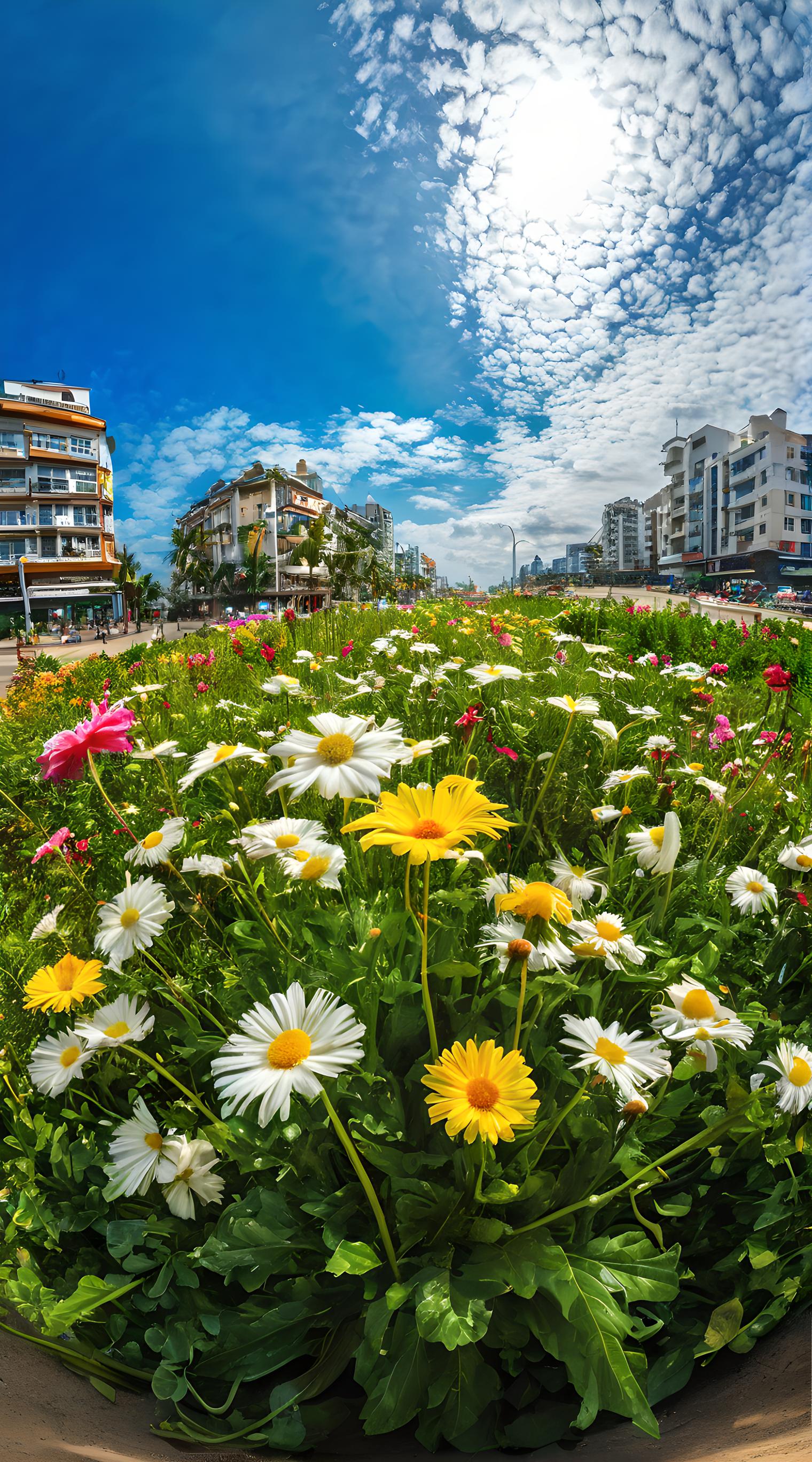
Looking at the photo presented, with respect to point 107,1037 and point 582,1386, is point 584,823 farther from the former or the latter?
point 107,1037

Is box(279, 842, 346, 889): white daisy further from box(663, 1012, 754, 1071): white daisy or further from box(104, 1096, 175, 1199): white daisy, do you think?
box(663, 1012, 754, 1071): white daisy

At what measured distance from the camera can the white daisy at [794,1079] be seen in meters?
1.01

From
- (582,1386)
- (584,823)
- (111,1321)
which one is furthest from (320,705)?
(582,1386)

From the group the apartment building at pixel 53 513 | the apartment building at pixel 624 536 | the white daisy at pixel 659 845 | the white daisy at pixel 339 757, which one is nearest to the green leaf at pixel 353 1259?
the white daisy at pixel 339 757

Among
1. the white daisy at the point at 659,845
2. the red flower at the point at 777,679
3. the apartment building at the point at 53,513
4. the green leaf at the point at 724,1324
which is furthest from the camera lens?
the apartment building at the point at 53,513

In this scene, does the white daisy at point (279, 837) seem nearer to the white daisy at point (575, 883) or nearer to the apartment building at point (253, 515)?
the white daisy at point (575, 883)

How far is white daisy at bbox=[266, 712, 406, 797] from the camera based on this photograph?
98 centimetres

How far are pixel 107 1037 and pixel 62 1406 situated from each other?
20.6 inches

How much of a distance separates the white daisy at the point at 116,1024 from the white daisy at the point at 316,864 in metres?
0.38

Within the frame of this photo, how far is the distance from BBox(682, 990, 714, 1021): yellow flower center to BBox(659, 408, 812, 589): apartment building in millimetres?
71289

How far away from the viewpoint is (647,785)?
8.09 ft

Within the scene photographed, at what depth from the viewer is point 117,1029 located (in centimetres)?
112

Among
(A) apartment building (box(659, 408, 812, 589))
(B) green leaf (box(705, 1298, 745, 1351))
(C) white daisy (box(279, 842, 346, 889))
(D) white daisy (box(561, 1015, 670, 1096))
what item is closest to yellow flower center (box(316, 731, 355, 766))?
(C) white daisy (box(279, 842, 346, 889))

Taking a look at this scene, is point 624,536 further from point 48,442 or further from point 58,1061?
point 58,1061
